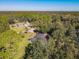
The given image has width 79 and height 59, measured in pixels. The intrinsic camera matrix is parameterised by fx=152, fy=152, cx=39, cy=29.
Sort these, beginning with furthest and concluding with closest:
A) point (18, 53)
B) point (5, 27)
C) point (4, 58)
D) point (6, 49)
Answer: point (5, 27), point (18, 53), point (6, 49), point (4, 58)

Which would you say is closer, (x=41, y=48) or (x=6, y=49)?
(x=41, y=48)

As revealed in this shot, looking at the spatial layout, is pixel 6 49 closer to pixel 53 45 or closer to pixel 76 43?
pixel 53 45

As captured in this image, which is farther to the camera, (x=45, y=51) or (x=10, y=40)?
(x=10, y=40)

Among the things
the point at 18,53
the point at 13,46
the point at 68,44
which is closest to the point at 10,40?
the point at 13,46

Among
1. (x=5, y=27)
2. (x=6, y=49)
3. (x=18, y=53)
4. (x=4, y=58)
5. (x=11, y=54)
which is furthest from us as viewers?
(x=5, y=27)

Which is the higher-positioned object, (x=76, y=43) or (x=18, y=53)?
(x=76, y=43)

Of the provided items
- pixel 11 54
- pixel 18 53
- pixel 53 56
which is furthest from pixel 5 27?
pixel 53 56

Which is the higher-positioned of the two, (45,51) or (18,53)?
(45,51)

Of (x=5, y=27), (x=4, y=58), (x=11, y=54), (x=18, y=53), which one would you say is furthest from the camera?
(x=5, y=27)

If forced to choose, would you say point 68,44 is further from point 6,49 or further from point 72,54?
point 6,49
